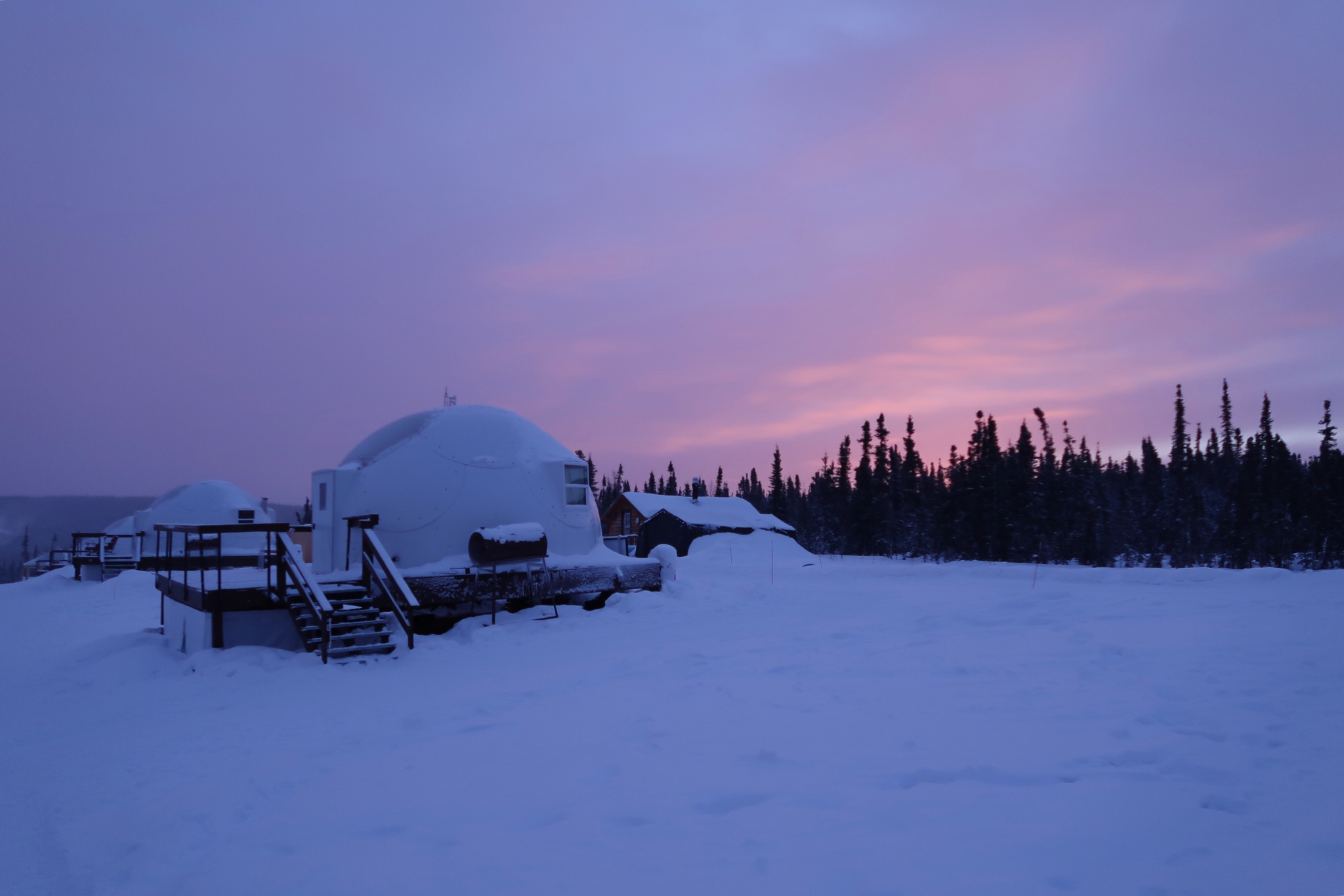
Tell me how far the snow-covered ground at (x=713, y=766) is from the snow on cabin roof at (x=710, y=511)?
108 feet

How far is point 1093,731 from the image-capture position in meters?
6.15

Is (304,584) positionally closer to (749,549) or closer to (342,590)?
(342,590)

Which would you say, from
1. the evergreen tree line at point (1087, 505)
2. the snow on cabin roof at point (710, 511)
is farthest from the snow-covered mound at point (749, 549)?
the evergreen tree line at point (1087, 505)

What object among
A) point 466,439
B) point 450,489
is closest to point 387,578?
point 450,489

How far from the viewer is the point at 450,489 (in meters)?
16.4

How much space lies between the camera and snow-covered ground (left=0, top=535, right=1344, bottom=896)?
4156 millimetres

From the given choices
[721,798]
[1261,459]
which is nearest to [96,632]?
[721,798]

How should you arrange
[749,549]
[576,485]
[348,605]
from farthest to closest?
[749,549], [576,485], [348,605]

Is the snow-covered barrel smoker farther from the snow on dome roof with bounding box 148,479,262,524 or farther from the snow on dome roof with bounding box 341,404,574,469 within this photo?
the snow on dome roof with bounding box 148,479,262,524

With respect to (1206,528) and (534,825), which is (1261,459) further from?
(534,825)

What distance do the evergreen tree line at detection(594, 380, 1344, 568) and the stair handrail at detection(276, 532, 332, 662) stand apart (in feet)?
162

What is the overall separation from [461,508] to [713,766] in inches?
464

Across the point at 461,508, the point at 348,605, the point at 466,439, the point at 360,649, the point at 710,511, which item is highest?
the point at 466,439

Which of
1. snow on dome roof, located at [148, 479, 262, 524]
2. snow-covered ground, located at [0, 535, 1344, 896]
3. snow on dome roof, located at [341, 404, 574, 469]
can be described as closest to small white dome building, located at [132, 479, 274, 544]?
snow on dome roof, located at [148, 479, 262, 524]
